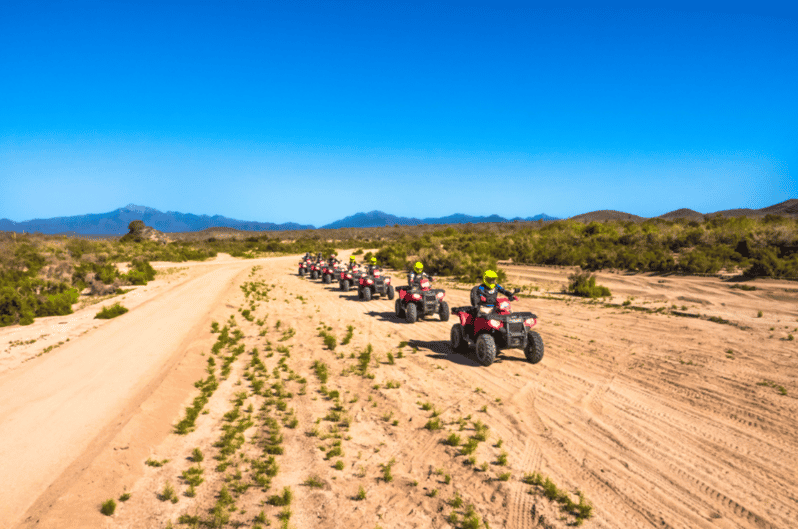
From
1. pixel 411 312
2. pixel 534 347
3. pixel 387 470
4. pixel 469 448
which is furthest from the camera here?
pixel 411 312

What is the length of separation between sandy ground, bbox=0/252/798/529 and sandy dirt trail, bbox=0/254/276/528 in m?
0.04

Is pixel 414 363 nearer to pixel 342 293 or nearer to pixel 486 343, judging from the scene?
pixel 486 343

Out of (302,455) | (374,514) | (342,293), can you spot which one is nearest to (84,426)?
(302,455)

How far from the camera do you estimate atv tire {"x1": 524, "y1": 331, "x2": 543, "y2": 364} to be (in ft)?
25.6

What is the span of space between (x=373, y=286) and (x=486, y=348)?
8.47m

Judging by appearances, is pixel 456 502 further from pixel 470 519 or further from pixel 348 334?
pixel 348 334

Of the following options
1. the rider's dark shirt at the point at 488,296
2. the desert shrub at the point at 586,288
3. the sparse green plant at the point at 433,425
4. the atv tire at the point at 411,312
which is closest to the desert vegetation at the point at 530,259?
the desert shrub at the point at 586,288

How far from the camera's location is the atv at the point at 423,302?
11539 millimetres

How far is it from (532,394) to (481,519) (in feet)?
10.4

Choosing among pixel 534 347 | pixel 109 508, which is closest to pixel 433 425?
pixel 534 347

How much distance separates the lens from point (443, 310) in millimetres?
11633

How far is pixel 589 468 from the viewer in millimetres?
4461

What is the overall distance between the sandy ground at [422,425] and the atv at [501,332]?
0.31 meters

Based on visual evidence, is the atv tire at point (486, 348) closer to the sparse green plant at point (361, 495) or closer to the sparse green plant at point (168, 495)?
the sparse green plant at point (361, 495)
